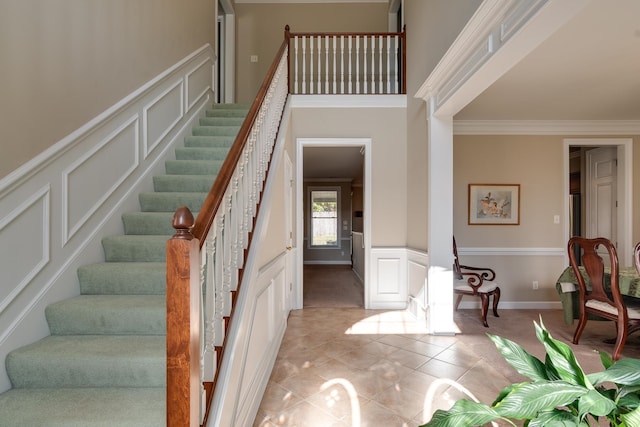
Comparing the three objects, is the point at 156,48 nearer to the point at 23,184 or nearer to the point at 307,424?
the point at 23,184

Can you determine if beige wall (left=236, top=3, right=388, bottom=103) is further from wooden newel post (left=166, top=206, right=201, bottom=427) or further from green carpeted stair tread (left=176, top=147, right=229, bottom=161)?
wooden newel post (left=166, top=206, right=201, bottom=427)

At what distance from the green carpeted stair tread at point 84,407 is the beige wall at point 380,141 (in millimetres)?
3274

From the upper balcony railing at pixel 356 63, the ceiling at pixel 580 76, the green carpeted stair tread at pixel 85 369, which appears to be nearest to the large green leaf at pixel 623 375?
the green carpeted stair tread at pixel 85 369

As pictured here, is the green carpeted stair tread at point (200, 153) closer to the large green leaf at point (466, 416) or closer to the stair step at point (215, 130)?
the stair step at point (215, 130)

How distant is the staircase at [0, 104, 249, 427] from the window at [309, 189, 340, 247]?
7.47 meters

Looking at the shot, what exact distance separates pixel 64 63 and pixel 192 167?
1.29 m

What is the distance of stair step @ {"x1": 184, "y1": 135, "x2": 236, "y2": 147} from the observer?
351 cm

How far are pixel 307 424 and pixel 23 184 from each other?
6.67ft

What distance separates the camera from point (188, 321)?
3.45ft

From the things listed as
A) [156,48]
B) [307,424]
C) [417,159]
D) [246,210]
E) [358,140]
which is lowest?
[307,424]

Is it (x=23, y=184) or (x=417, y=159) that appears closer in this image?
(x=23, y=184)

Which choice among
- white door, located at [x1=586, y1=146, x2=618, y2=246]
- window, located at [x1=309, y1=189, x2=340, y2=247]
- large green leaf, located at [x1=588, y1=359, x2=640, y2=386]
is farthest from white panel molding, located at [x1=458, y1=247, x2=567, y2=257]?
window, located at [x1=309, y1=189, x2=340, y2=247]

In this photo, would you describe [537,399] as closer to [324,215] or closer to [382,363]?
[382,363]

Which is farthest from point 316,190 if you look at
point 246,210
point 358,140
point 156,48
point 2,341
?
point 2,341
